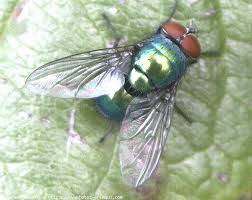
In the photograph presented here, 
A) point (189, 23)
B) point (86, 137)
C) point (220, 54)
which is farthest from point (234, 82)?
point (86, 137)

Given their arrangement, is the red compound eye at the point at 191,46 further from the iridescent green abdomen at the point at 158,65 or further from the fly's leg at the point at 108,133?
the fly's leg at the point at 108,133

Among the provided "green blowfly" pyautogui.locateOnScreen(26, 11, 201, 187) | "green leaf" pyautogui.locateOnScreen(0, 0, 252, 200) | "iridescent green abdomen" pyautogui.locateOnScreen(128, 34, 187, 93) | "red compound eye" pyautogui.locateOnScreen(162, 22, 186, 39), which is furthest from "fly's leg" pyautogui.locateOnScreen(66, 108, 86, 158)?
"red compound eye" pyautogui.locateOnScreen(162, 22, 186, 39)

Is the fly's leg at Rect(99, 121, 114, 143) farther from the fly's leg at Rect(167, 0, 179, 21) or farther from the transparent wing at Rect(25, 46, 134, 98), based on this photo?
the fly's leg at Rect(167, 0, 179, 21)

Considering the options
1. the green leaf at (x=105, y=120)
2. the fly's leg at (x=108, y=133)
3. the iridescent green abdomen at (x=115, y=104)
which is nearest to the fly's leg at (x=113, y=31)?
the green leaf at (x=105, y=120)

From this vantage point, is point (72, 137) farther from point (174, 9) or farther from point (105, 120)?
point (174, 9)

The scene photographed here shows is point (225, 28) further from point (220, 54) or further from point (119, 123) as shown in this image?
point (119, 123)
